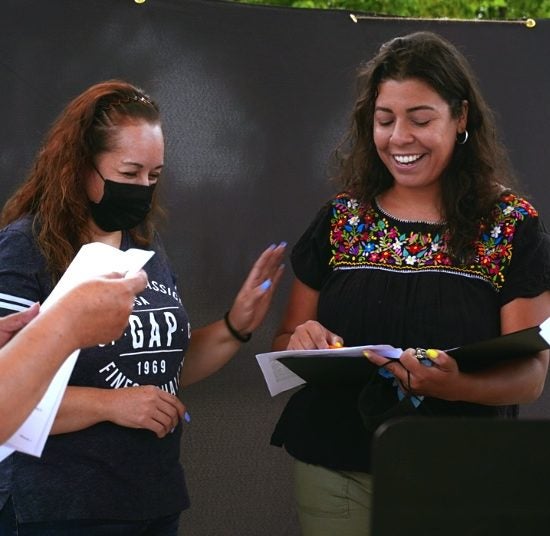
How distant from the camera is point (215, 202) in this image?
10.2 ft

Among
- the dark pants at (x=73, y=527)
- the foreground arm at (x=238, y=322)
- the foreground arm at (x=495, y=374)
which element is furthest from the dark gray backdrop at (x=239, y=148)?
the foreground arm at (x=495, y=374)

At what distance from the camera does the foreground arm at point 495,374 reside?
212 cm

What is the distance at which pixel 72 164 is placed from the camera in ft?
7.61

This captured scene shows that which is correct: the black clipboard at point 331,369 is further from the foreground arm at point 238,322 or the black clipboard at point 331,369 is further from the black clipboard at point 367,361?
the foreground arm at point 238,322

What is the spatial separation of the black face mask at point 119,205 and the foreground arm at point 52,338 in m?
0.73

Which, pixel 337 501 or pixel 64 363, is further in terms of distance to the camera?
pixel 337 501

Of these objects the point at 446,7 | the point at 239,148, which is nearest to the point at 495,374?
the point at 239,148

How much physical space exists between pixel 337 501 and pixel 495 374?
45 centimetres

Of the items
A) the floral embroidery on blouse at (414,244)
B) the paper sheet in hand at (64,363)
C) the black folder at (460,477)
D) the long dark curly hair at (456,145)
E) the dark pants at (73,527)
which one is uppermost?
the long dark curly hair at (456,145)

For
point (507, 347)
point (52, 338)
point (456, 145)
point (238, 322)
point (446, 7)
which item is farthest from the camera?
point (446, 7)

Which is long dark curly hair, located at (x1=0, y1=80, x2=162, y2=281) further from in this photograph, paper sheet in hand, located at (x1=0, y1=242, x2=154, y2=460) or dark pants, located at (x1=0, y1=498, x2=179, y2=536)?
dark pants, located at (x1=0, y1=498, x2=179, y2=536)

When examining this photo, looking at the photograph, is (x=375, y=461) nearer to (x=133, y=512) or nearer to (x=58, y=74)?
(x=133, y=512)

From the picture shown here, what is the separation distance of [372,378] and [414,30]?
1.42 metres

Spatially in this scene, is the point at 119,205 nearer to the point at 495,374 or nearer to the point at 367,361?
the point at 367,361
